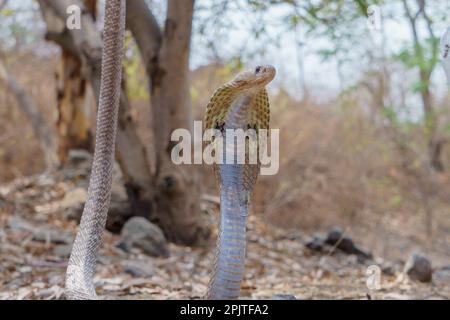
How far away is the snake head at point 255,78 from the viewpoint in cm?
307

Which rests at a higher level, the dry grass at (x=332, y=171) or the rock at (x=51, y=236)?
the dry grass at (x=332, y=171)

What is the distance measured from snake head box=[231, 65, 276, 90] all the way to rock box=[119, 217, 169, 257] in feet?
14.2

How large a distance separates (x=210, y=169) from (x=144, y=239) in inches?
187

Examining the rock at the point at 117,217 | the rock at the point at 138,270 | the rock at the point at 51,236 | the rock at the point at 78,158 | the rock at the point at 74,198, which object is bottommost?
the rock at the point at 138,270

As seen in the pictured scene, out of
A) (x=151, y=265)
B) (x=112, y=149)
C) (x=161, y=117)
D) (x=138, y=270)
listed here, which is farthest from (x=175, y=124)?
(x=112, y=149)

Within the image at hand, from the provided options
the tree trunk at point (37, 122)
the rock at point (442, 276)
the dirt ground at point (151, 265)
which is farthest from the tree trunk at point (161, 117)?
the tree trunk at point (37, 122)

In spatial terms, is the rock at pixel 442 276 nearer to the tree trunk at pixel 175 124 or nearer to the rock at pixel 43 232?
the tree trunk at pixel 175 124

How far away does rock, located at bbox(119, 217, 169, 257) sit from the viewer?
7.30 metres

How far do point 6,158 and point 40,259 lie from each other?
7.94 m

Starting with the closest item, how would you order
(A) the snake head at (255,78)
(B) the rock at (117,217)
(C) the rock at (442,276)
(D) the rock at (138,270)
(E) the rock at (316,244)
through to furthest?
(A) the snake head at (255,78) → (D) the rock at (138,270) → (C) the rock at (442,276) → (B) the rock at (117,217) → (E) the rock at (316,244)

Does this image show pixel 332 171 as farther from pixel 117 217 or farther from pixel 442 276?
pixel 117 217

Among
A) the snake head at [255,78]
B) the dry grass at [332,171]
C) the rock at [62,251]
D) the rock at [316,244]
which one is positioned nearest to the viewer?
the snake head at [255,78]

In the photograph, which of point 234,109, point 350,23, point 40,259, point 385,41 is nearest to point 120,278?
point 40,259

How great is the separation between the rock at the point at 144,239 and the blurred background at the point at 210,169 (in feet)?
0.10
